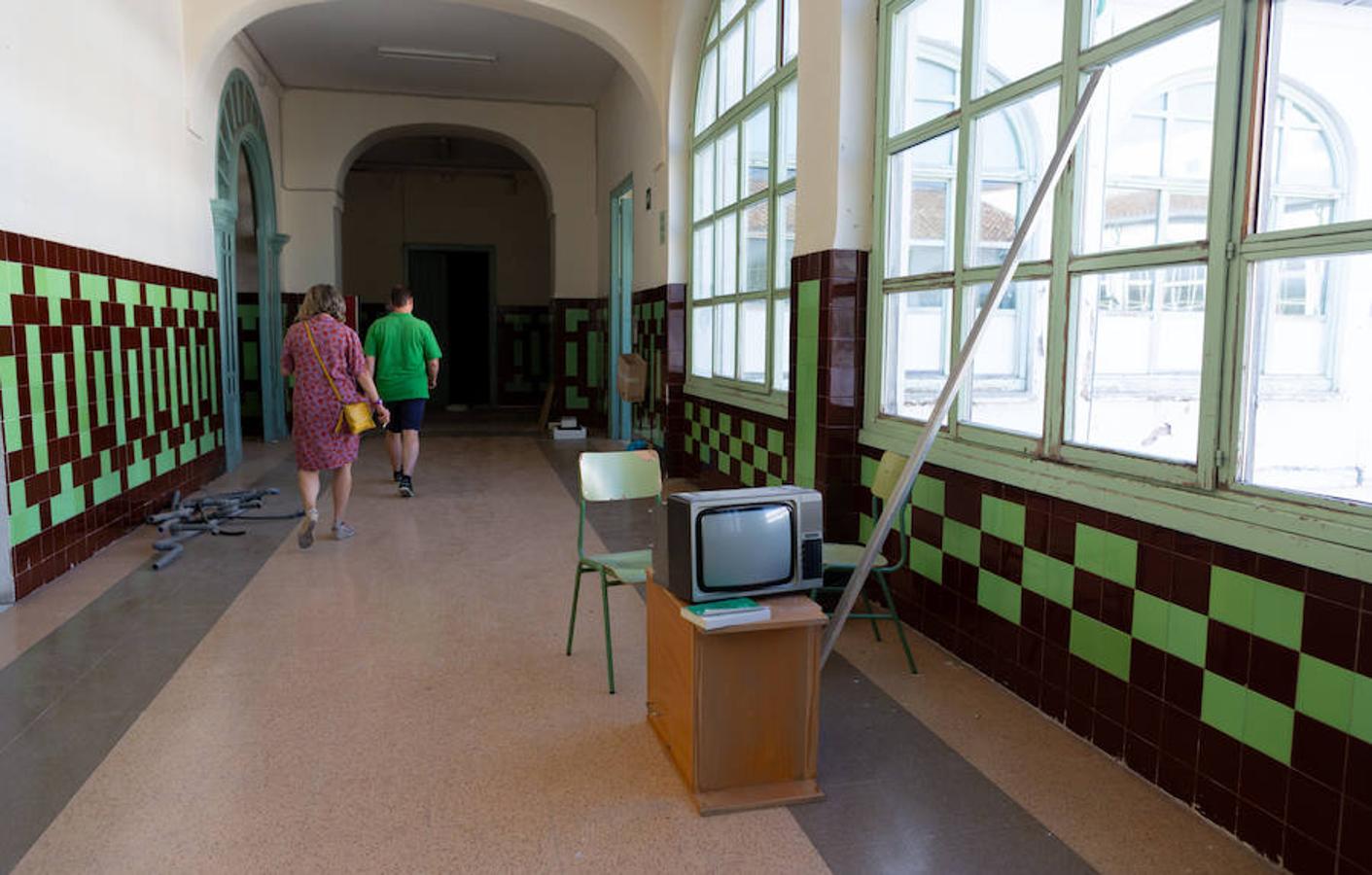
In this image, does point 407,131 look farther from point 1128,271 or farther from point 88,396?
point 1128,271

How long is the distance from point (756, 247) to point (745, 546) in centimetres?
341

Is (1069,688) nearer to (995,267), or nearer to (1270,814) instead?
(1270,814)

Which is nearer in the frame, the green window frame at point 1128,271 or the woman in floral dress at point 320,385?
the green window frame at point 1128,271

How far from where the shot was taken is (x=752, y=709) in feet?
7.98

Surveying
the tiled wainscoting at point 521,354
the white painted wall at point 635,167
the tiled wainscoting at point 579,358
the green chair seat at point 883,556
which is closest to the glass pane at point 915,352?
the green chair seat at point 883,556

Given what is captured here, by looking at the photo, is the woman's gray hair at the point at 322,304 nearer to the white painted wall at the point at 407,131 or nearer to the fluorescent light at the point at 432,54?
the fluorescent light at the point at 432,54

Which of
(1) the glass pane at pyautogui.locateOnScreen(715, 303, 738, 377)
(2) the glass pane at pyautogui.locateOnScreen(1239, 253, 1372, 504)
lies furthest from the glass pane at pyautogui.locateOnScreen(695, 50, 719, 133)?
(2) the glass pane at pyautogui.locateOnScreen(1239, 253, 1372, 504)

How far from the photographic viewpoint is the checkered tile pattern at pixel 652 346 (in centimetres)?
742

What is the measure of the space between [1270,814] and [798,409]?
2625mm

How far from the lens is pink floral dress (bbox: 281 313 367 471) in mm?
4938

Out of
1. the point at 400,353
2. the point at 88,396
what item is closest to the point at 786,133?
the point at 400,353

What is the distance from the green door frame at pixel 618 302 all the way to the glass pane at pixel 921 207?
5.81 m

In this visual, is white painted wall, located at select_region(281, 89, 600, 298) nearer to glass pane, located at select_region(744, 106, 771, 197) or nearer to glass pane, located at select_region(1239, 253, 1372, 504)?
glass pane, located at select_region(744, 106, 771, 197)

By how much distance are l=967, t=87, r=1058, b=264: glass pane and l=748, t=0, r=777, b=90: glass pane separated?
7.01ft
